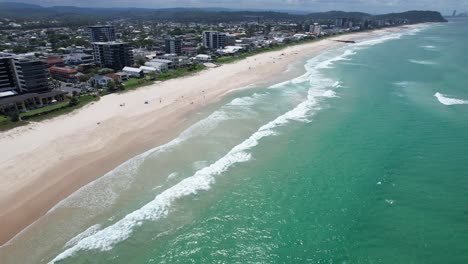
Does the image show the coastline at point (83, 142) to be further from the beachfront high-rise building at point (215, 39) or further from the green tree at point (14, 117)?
the beachfront high-rise building at point (215, 39)

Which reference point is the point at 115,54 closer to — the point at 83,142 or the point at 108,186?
the point at 83,142

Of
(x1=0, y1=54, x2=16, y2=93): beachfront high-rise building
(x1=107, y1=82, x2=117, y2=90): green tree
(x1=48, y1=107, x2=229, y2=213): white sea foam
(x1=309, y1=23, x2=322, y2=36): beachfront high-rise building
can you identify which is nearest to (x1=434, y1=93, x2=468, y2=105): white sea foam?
(x1=48, y1=107, x2=229, y2=213): white sea foam

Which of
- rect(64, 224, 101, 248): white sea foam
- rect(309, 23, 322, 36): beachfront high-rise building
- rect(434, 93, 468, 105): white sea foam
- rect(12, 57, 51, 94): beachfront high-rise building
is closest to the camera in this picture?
rect(64, 224, 101, 248): white sea foam

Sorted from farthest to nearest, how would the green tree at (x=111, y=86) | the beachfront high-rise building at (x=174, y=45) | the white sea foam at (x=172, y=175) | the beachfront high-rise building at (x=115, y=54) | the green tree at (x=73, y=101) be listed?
the beachfront high-rise building at (x=174, y=45)
the beachfront high-rise building at (x=115, y=54)
the green tree at (x=111, y=86)
the green tree at (x=73, y=101)
the white sea foam at (x=172, y=175)

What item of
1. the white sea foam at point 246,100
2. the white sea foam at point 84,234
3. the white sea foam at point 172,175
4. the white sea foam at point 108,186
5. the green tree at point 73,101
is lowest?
the white sea foam at point 84,234

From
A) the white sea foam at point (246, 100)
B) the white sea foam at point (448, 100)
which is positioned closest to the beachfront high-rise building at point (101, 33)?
the white sea foam at point (246, 100)

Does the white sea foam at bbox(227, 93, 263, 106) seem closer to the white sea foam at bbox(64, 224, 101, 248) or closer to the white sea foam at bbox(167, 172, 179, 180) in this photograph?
the white sea foam at bbox(167, 172, 179, 180)
